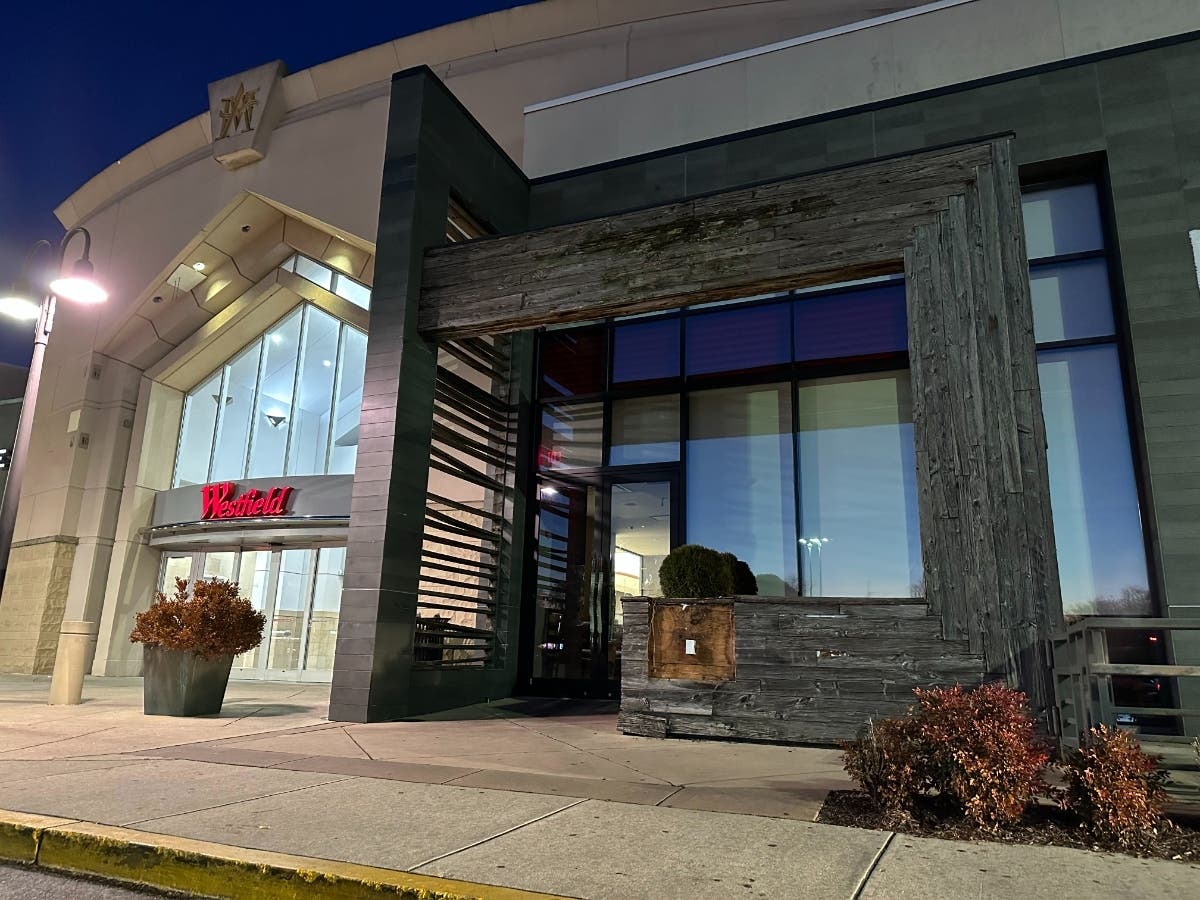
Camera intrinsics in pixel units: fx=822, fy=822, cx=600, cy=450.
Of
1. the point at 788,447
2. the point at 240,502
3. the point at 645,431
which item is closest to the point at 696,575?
the point at 788,447

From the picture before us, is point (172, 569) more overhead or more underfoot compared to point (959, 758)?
more overhead

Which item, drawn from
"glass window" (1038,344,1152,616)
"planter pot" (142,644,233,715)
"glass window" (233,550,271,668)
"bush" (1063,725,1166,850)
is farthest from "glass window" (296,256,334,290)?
"bush" (1063,725,1166,850)

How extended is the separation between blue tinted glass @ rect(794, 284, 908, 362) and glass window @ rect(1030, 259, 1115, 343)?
1.50m

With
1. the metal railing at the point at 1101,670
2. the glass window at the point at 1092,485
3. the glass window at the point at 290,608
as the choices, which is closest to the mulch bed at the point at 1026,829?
the metal railing at the point at 1101,670

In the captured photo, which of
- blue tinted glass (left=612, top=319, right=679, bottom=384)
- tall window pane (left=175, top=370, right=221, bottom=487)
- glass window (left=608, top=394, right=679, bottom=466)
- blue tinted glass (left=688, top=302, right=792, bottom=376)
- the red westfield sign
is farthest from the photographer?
tall window pane (left=175, top=370, right=221, bottom=487)

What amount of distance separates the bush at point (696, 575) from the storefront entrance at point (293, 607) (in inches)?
420

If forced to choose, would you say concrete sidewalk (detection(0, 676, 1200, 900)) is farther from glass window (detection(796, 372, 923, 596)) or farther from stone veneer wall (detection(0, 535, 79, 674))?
stone veneer wall (detection(0, 535, 79, 674))

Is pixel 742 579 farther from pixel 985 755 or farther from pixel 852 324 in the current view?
pixel 985 755

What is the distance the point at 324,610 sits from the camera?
17234 mm

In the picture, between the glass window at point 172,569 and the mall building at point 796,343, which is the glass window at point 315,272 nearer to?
the mall building at point 796,343

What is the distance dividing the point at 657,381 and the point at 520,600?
359 cm

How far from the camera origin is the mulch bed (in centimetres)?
355

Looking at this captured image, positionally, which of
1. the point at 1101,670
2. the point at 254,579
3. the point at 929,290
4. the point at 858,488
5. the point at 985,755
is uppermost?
the point at 929,290

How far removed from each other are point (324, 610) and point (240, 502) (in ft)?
9.50
